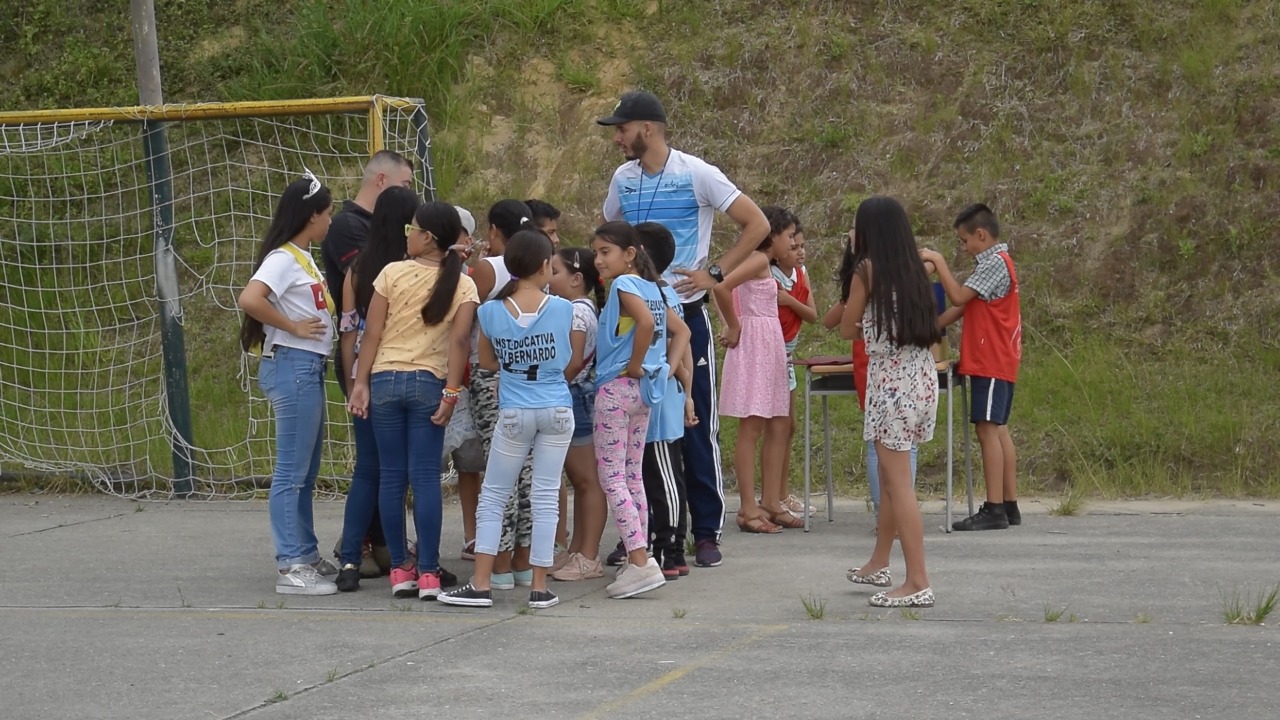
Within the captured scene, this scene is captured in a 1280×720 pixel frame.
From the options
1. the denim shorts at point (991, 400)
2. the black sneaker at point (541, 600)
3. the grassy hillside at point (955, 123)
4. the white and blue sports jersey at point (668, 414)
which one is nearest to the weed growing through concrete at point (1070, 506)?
the grassy hillside at point (955, 123)

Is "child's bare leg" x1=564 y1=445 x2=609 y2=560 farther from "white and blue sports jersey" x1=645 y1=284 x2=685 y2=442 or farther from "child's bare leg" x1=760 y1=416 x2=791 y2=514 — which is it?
"child's bare leg" x1=760 y1=416 x2=791 y2=514

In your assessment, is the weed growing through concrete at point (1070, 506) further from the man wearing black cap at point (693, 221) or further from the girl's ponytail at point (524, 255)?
the girl's ponytail at point (524, 255)

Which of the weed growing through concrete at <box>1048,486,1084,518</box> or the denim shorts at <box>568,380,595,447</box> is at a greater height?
the denim shorts at <box>568,380,595,447</box>

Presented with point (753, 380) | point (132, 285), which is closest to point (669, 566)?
point (753, 380)

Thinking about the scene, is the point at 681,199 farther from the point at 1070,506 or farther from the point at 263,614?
the point at 1070,506

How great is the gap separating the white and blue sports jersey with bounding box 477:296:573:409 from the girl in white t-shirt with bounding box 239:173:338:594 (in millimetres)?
920

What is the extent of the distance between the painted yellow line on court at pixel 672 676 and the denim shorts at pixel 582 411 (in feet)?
4.64

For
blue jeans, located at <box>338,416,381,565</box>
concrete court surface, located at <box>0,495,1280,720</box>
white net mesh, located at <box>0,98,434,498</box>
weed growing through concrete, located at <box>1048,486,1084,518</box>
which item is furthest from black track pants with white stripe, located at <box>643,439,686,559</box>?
white net mesh, located at <box>0,98,434,498</box>

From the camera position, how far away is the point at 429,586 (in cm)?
654

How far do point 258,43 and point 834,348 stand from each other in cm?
663

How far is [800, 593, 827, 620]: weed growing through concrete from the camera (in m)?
6.00

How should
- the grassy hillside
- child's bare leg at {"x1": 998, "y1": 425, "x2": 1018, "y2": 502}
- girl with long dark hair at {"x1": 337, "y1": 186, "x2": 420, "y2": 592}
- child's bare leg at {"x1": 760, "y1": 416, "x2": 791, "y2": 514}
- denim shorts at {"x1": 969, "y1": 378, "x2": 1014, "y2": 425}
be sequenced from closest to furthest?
girl with long dark hair at {"x1": 337, "y1": 186, "x2": 420, "y2": 592}
denim shorts at {"x1": 969, "y1": 378, "x2": 1014, "y2": 425}
child's bare leg at {"x1": 998, "y1": 425, "x2": 1018, "y2": 502}
child's bare leg at {"x1": 760, "y1": 416, "x2": 791, "y2": 514}
the grassy hillside

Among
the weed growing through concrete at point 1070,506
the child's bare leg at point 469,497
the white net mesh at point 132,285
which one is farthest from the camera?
the white net mesh at point 132,285

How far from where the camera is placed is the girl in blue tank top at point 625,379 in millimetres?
6426
